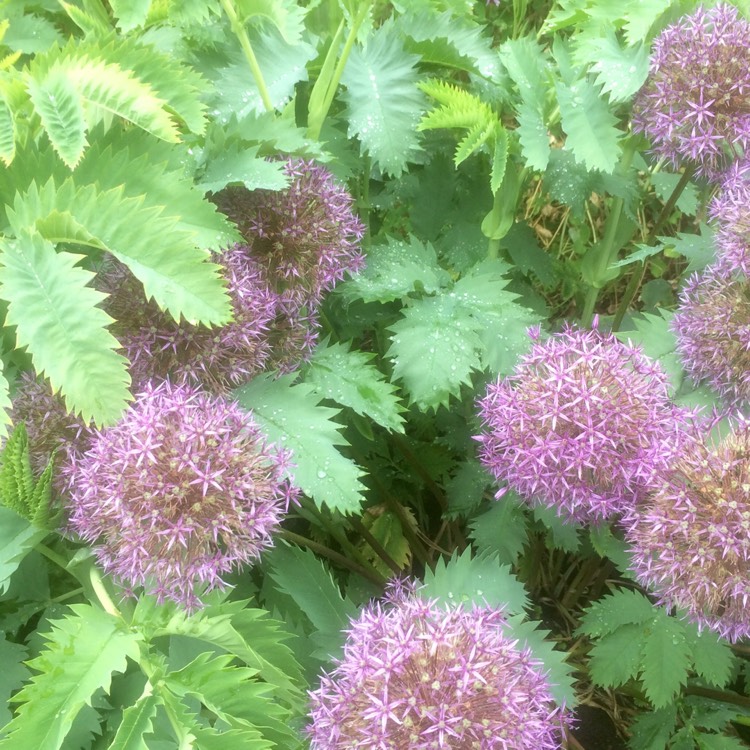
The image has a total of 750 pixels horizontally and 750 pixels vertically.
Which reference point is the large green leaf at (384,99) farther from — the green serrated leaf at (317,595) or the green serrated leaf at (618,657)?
the green serrated leaf at (618,657)

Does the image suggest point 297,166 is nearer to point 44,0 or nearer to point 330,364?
point 330,364

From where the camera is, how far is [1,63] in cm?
118

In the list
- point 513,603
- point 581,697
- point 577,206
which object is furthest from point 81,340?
point 581,697

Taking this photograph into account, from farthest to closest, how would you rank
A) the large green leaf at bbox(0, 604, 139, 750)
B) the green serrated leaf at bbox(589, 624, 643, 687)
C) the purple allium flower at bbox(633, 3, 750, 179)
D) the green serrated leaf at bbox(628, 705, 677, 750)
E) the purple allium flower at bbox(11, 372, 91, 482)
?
the green serrated leaf at bbox(628, 705, 677, 750)
the green serrated leaf at bbox(589, 624, 643, 687)
the purple allium flower at bbox(633, 3, 750, 179)
the purple allium flower at bbox(11, 372, 91, 482)
the large green leaf at bbox(0, 604, 139, 750)

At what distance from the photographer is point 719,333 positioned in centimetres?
137

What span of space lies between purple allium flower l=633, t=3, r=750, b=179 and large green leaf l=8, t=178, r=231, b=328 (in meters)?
1.03

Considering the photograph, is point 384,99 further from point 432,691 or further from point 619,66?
point 432,691

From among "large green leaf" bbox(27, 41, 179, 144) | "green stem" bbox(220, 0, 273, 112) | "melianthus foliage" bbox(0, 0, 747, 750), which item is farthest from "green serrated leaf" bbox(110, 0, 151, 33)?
"large green leaf" bbox(27, 41, 179, 144)

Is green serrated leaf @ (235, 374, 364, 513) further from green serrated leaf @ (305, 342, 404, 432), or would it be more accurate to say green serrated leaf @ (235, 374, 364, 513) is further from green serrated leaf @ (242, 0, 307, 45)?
green serrated leaf @ (242, 0, 307, 45)

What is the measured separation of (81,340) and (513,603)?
896mm

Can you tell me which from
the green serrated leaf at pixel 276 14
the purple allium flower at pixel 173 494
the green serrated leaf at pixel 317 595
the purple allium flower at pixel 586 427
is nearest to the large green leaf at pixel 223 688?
the purple allium flower at pixel 173 494

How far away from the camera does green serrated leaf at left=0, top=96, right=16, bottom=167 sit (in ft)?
3.35

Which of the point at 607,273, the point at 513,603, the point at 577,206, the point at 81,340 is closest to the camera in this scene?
the point at 81,340

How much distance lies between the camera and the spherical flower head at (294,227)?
1.38 meters
